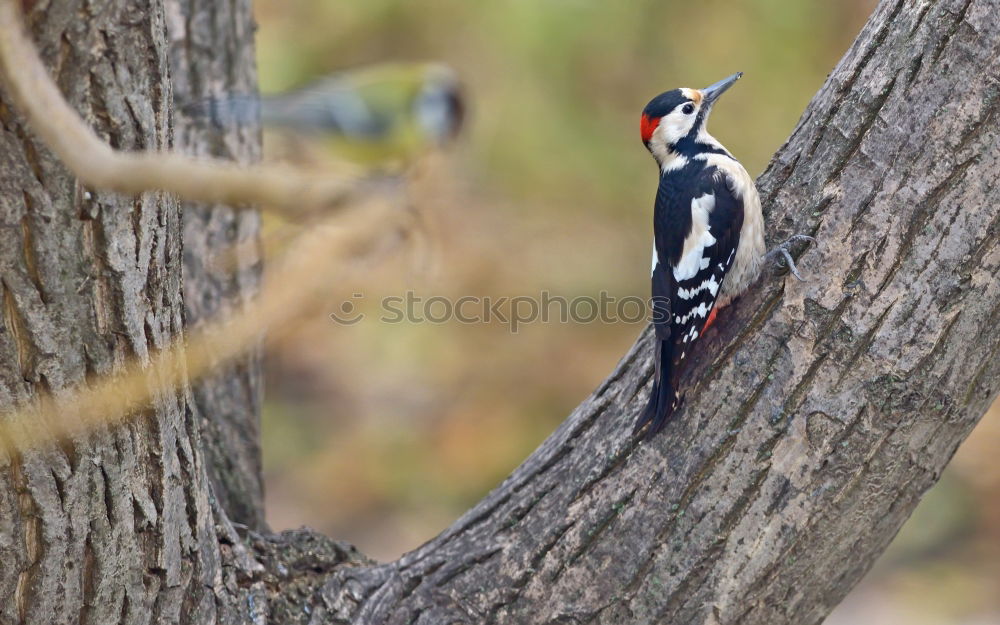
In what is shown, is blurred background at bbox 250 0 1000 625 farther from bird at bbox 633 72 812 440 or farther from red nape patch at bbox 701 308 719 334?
red nape patch at bbox 701 308 719 334

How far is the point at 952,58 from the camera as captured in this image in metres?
1.63

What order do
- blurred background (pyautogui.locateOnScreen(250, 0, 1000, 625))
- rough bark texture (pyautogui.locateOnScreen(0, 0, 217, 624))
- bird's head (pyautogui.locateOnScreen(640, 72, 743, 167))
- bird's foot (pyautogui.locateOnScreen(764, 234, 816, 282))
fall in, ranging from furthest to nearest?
1. blurred background (pyautogui.locateOnScreen(250, 0, 1000, 625))
2. bird's head (pyautogui.locateOnScreen(640, 72, 743, 167))
3. bird's foot (pyautogui.locateOnScreen(764, 234, 816, 282))
4. rough bark texture (pyautogui.locateOnScreen(0, 0, 217, 624))

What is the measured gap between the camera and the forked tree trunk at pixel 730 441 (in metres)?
1.47

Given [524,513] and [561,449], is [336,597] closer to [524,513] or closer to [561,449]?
[524,513]

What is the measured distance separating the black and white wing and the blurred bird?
1077 mm

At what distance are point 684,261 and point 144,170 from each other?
1650mm

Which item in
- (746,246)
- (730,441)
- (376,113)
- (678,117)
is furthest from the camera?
(376,113)

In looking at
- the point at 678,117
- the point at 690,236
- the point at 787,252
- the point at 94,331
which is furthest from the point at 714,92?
the point at 94,331

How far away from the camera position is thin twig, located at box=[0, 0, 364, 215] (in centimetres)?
82

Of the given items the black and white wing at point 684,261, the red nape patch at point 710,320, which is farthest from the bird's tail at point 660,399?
the red nape patch at point 710,320

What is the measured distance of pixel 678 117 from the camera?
2.65m

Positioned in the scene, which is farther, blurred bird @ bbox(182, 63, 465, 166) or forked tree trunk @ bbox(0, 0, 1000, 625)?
blurred bird @ bbox(182, 63, 465, 166)

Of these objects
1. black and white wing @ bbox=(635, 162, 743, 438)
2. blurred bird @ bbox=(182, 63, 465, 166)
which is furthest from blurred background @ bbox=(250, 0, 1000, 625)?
black and white wing @ bbox=(635, 162, 743, 438)

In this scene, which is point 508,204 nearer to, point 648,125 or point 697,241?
point 648,125
